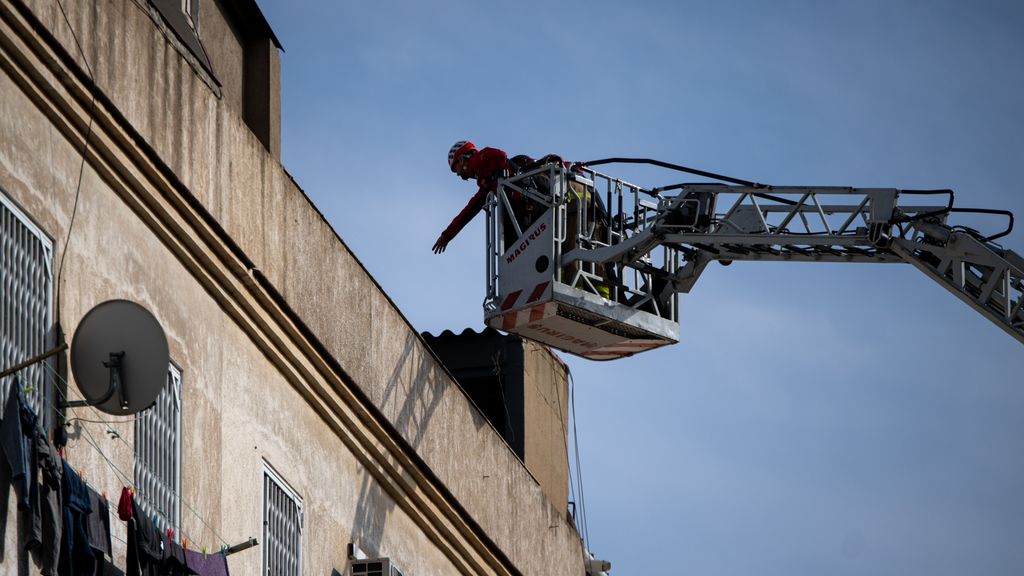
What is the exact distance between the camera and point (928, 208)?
71.8 feet

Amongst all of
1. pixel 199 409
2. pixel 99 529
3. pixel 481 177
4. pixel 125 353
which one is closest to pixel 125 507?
pixel 99 529

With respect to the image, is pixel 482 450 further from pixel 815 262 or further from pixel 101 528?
pixel 101 528

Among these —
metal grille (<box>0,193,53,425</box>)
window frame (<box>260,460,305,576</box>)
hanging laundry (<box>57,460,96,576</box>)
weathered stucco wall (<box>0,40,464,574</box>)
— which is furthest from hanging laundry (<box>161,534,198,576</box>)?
window frame (<box>260,460,305,576</box>)

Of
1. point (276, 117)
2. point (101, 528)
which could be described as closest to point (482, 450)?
point (276, 117)

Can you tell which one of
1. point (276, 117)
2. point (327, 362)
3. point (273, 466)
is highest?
point (276, 117)

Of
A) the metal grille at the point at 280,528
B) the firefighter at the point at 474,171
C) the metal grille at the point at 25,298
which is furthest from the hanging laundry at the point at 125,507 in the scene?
the firefighter at the point at 474,171

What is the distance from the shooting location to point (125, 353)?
1205 cm

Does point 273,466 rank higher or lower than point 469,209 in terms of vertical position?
lower

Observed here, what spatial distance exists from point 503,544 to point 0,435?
11.2 meters

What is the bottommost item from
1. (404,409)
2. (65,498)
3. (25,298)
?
(65,498)

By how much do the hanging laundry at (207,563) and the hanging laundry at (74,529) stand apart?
1.60m

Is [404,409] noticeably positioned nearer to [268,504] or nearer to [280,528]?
[280,528]

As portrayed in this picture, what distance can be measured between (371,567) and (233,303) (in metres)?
3.50

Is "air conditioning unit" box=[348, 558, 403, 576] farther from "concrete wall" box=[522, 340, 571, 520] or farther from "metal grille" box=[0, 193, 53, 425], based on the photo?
"concrete wall" box=[522, 340, 571, 520]
